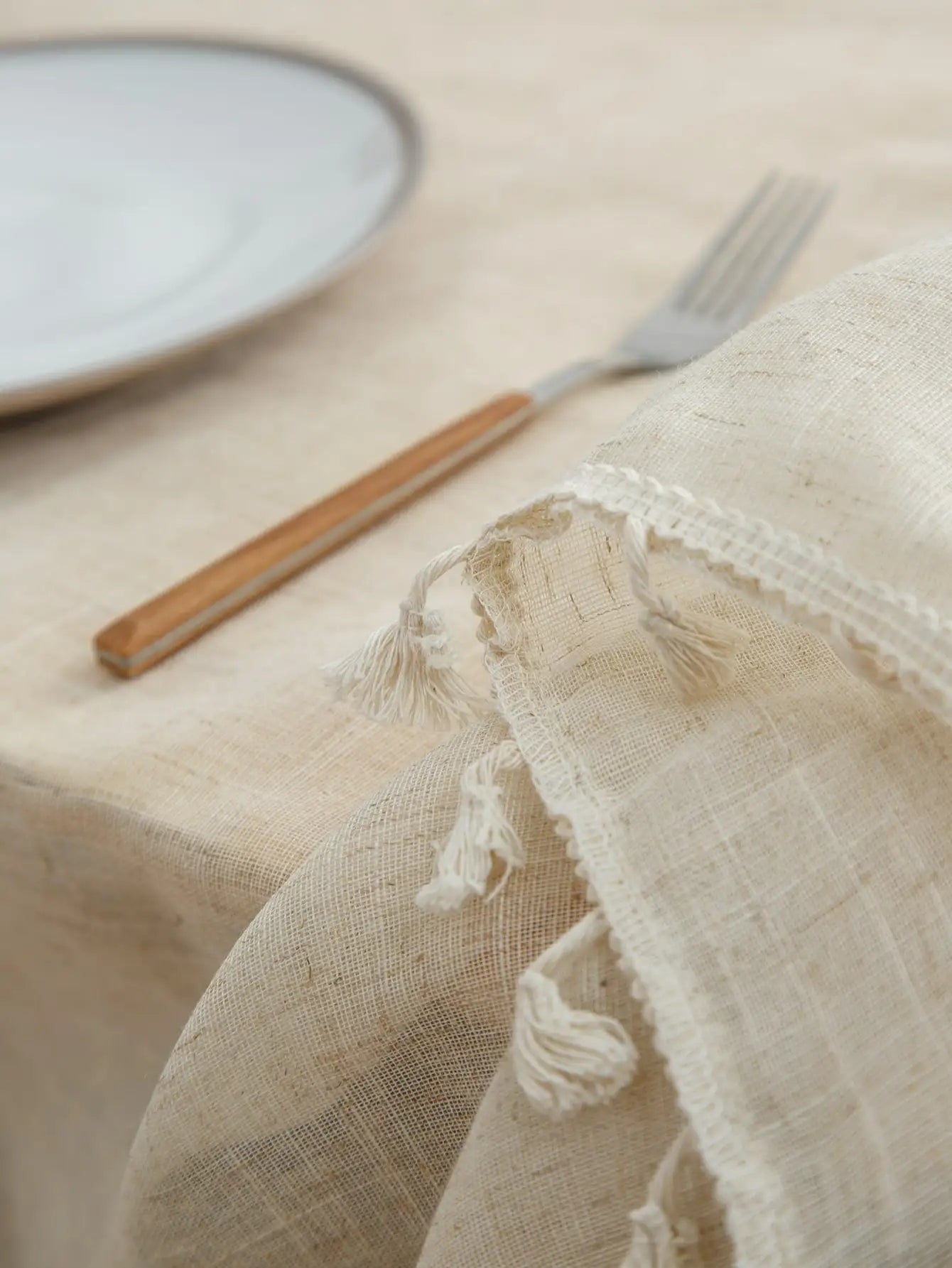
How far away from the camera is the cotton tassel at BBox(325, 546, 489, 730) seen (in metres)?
0.34

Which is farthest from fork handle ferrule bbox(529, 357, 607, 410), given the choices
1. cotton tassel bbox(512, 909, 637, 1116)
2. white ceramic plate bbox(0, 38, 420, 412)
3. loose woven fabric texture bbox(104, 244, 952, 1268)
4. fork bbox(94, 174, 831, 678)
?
cotton tassel bbox(512, 909, 637, 1116)

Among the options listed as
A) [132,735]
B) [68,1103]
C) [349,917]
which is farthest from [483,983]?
[68,1103]

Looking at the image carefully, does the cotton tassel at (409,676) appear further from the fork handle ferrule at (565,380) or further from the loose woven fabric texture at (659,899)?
the fork handle ferrule at (565,380)

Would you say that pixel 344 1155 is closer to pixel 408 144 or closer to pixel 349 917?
pixel 349 917

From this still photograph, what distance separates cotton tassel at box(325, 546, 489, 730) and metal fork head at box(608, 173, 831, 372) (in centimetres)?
28

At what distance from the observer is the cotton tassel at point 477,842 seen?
0.29 meters

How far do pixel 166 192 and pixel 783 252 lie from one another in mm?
318

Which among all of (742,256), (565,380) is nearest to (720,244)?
(742,256)

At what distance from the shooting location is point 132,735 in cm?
42

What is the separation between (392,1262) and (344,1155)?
0.05 meters

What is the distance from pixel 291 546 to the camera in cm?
48

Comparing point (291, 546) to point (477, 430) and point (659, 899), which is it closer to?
point (477, 430)

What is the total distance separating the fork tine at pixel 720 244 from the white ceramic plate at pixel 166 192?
5.5 inches

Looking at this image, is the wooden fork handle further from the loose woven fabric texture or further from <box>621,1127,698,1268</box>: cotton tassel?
<box>621,1127,698,1268</box>: cotton tassel
